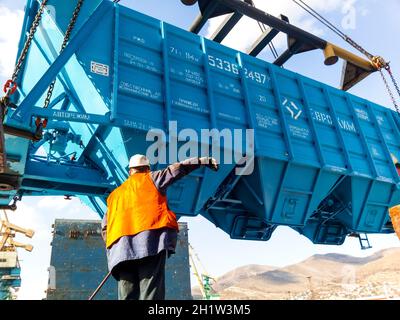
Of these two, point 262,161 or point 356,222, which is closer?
point 262,161

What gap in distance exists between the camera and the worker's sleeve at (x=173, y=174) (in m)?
2.82

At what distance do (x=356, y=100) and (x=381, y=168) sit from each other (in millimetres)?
1731

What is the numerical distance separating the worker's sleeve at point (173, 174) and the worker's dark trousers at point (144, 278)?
0.52 metres

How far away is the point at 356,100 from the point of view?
346 inches

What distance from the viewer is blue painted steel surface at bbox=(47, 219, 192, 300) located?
5559mm

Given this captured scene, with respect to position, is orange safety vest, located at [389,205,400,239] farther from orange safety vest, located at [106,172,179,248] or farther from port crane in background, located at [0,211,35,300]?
port crane in background, located at [0,211,35,300]

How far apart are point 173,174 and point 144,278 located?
0.79m

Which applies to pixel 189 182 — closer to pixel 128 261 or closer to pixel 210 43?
pixel 210 43

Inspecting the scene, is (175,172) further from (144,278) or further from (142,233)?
(144,278)

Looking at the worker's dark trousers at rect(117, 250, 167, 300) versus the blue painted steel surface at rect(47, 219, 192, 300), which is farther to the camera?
the blue painted steel surface at rect(47, 219, 192, 300)

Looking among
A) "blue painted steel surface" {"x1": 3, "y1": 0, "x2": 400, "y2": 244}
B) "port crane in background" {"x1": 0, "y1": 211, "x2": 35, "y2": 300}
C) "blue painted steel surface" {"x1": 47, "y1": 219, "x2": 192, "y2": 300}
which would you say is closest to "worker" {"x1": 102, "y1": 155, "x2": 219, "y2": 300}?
"blue painted steel surface" {"x1": 3, "y1": 0, "x2": 400, "y2": 244}

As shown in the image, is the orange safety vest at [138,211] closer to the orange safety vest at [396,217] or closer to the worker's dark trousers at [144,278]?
the worker's dark trousers at [144,278]

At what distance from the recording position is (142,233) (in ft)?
8.67

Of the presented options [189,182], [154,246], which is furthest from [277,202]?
[154,246]
